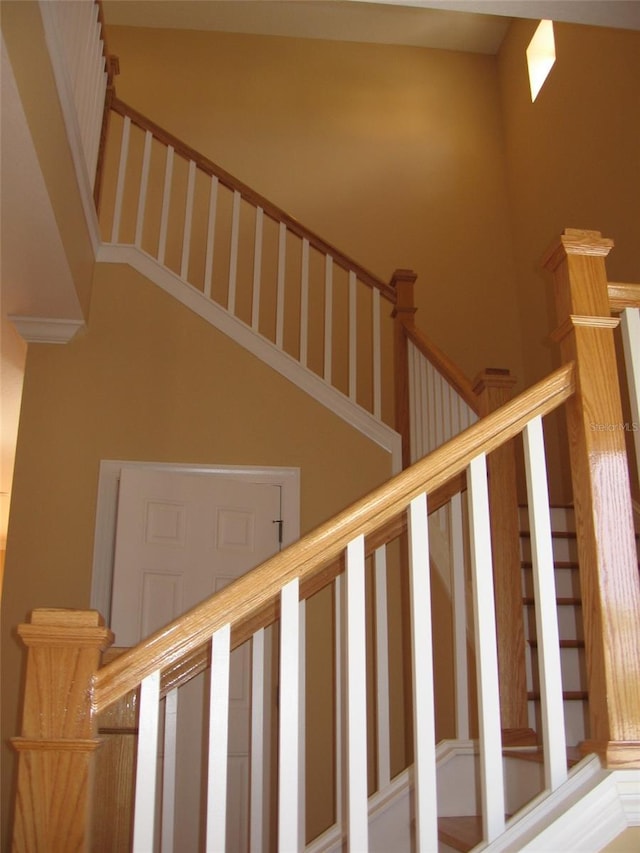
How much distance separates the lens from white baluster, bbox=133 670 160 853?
1447 mm

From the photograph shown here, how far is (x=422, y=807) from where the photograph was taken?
5.09 ft

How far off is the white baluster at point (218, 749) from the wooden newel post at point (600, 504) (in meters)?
0.73

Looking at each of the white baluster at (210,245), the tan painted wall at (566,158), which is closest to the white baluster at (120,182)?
the white baluster at (210,245)

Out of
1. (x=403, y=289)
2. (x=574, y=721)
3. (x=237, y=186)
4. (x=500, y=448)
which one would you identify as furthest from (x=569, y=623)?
(x=237, y=186)

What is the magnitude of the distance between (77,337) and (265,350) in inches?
37.3

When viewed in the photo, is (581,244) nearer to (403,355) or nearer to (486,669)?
(486,669)

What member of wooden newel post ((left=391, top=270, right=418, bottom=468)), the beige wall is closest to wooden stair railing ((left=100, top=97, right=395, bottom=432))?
the beige wall

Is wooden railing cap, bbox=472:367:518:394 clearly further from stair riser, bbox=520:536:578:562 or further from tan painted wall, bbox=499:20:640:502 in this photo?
tan painted wall, bbox=499:20:640:502

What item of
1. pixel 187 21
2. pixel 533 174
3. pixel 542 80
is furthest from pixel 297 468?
pixel 187 21

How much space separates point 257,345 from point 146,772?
300 cm

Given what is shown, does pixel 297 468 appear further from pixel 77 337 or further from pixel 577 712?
pixel 577 712

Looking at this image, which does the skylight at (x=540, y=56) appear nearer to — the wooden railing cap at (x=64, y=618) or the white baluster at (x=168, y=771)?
the white baluster at (x=168, y=771)

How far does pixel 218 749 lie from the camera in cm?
152

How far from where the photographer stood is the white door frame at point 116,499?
387 cm
